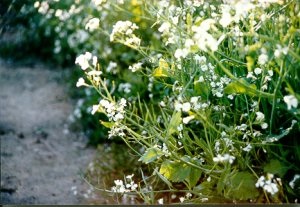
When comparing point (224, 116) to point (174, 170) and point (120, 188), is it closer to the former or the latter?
point (174, 170)

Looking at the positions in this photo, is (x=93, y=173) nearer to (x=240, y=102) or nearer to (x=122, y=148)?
(x=122, y=148)

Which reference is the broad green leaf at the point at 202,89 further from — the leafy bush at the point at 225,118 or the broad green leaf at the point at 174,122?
the broad green leaf at the point at 174,122

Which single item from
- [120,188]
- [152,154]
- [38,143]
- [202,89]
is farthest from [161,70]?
[38,143]

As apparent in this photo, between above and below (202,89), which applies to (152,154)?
below

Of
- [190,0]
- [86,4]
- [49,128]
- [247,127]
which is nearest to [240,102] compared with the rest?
[247,127]

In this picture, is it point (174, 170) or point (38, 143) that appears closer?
point (174, 170)

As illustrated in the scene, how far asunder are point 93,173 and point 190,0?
89cm

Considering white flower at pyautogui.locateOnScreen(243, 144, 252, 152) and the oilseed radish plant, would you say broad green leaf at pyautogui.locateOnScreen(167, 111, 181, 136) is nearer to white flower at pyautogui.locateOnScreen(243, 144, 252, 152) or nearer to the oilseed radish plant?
the oilseed radish plant

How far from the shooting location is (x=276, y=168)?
1606mm

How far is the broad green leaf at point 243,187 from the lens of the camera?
1.61 meters

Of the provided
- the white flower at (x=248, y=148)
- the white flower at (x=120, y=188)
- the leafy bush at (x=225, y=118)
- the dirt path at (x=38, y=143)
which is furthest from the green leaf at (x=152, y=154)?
the dirt path at (x=38, y=143)

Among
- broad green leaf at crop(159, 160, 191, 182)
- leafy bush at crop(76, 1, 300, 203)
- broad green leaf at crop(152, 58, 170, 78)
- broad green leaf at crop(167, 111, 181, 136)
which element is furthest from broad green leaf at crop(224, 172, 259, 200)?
broad green leaf at crop(152, 58, 170, 78)

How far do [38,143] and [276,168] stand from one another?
4.42 feet

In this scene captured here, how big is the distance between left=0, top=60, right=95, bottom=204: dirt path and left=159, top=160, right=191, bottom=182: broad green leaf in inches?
24.5
